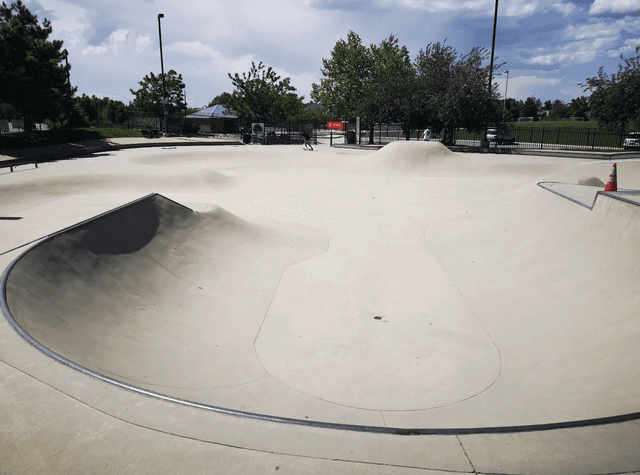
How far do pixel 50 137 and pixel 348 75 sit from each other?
33.5 m

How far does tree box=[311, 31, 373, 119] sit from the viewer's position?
163 ft

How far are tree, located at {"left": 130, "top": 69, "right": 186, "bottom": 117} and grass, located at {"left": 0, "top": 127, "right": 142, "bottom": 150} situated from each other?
17924mm

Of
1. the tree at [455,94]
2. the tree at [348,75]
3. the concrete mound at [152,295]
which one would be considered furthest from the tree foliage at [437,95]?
the concrete mound at [152,295]

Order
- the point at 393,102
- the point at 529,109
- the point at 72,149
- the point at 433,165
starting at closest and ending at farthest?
the point at 433,165 < the point at 72,149 < the point at 393,102 < the point at 529,109

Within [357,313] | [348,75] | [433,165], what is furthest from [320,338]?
[348,75]

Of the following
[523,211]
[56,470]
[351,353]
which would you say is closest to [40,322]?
[56,470]

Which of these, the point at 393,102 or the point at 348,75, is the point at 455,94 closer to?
the point at 393,102

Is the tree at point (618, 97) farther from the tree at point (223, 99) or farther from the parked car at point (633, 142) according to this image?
the tree at point (223, 99)

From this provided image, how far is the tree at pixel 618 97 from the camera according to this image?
2714 cm

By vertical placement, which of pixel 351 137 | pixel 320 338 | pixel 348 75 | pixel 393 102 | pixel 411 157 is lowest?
pixel 320 338

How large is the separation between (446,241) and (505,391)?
563 centimetres

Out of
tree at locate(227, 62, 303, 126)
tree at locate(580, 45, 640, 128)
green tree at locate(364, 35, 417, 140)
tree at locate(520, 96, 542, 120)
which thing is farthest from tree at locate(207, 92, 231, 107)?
tree at locate(520, 96, 542, 120)

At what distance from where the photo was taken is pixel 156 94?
176 ft

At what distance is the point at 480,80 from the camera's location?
1196 inches
